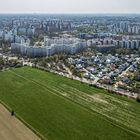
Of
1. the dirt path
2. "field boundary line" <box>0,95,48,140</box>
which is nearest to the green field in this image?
"field boundary line" <box>0,95,48,140</box>

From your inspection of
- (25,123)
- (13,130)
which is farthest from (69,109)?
(13,130)

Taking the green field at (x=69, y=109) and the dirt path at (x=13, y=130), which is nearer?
the dirt path at (x=13, y=130)

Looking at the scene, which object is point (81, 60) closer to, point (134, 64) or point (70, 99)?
point (134, 64)

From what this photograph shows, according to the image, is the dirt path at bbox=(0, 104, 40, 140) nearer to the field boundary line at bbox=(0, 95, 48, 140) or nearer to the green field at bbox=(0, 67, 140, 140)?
the field boundary line at bbox=(0, 95, 48, 140)

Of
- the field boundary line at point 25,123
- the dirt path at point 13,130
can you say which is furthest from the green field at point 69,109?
the dirt path at point 13,130

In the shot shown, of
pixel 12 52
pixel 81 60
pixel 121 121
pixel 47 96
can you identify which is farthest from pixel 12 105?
pixel 12 52

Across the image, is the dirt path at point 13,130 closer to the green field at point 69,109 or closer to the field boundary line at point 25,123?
the field boundary line at point 25,123
